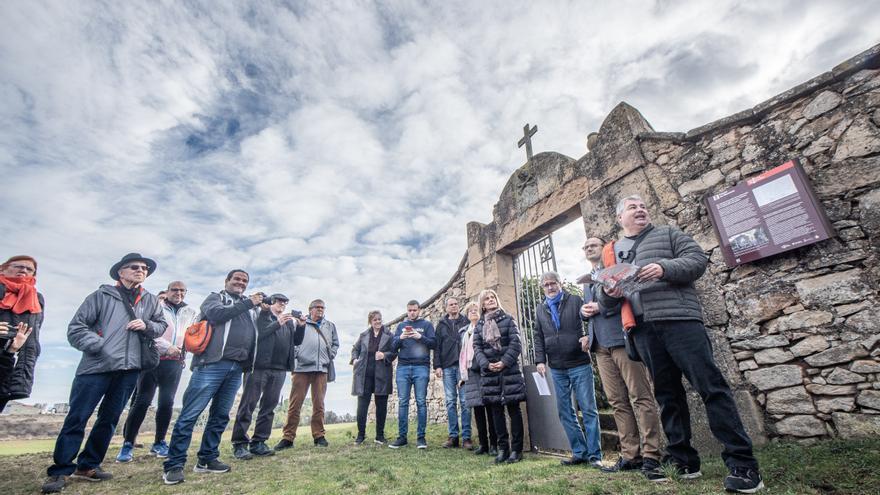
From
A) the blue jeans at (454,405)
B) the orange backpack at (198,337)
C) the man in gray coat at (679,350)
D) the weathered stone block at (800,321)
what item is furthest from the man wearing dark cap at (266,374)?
the weathered stone block at (800,321)

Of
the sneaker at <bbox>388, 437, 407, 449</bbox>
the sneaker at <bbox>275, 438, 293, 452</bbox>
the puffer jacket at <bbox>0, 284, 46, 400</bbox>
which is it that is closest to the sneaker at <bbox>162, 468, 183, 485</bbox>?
the puffer jacket at <bbox>0, 284, 46, 400</bbox>

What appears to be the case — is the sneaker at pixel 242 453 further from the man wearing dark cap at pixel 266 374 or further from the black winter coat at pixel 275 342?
the black winter coat at pixel 275 342

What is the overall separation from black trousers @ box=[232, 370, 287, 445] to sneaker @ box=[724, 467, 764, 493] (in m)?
4.76

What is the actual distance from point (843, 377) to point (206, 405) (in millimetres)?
5412

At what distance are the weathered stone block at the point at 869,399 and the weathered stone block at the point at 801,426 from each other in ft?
0.98

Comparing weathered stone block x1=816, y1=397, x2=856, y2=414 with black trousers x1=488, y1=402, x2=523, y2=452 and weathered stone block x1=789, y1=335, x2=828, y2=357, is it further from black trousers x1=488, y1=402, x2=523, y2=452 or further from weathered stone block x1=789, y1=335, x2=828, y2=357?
black trousers x1=488, y1=402, x2=523, y2=452

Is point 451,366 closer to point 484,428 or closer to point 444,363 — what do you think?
point 444,363

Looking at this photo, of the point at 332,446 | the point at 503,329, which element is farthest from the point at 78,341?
the point at 503,329

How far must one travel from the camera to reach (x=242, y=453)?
4.44m

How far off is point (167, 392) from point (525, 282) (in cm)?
519

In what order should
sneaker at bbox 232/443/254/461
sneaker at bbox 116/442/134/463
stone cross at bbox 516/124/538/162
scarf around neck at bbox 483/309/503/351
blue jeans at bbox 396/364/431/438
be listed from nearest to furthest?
scarf around neck at bbox 483/309/503/351 < sneaker at bbox 116/442/134/463 < sneaker at bbox 232/443/254/461 < blue jeans at bbox 396/364/431/438 < stone cross at bbox 516/124/538/162

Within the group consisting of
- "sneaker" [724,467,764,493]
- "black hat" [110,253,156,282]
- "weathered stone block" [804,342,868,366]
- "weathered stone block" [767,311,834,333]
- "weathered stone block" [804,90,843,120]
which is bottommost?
"sneaker" [724,467,764,493]

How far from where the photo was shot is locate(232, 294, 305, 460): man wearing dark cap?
4633 mm

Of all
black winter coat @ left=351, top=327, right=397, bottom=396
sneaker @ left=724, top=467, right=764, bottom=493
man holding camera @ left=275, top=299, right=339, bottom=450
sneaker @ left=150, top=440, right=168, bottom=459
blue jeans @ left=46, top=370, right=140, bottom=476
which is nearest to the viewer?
sneaker @ left=724, top=467, right=764, bottom=493
